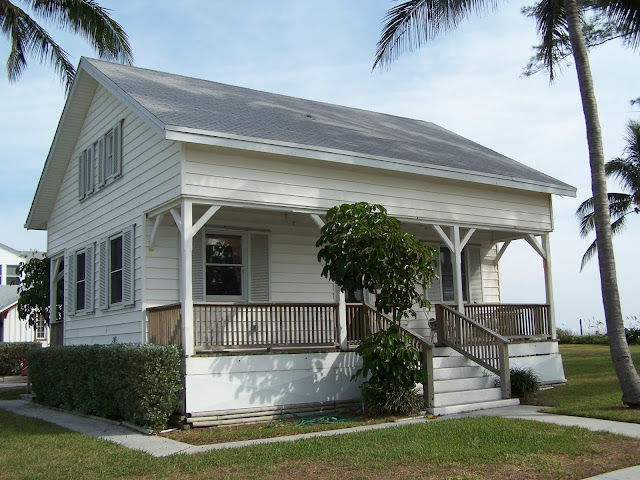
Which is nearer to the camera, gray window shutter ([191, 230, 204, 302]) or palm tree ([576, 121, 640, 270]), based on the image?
gray window shutter ([191, 230, 204, 302])

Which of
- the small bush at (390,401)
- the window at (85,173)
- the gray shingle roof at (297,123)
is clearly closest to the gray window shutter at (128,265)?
the gray shingle roof at (297,123)

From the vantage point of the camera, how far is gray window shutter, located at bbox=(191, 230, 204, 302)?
13956mm

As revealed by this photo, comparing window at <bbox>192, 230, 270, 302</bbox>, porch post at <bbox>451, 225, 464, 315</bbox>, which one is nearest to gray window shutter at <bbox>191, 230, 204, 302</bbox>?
window at <bbox>192, 230, 270, 302</bbox>

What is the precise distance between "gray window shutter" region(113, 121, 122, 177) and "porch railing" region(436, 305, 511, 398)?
734 centimetres

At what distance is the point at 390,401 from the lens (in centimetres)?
1170

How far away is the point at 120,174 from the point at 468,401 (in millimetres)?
8389

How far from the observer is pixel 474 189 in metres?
15.7

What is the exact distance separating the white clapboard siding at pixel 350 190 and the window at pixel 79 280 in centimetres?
565

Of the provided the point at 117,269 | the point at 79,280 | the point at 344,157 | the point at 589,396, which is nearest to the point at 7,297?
the point at 79,280

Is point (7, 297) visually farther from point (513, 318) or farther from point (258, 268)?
point (513, 318)

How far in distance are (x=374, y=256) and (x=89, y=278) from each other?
780 cm

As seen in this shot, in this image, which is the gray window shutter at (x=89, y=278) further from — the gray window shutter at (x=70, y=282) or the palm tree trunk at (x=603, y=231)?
the palm tree trunk at (x=603, y=231)

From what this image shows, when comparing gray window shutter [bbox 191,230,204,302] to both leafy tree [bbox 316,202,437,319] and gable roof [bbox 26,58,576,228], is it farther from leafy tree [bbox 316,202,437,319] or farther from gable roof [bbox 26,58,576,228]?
leafy tree [bbox 316,202,437,319]

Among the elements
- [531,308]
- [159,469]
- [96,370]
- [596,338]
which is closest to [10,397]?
[96,370]
